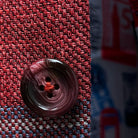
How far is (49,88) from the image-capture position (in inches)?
19.4

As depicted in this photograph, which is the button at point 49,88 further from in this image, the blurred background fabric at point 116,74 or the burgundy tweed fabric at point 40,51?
the blurred background fabric at point 116,74

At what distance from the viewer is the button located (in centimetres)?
49

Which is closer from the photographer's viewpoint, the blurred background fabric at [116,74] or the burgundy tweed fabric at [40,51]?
the blurred background fabric at [116,74]

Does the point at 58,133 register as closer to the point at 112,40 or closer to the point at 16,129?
the point at 16,129

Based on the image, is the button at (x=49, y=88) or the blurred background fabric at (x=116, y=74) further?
the button at (x=49, y=88)

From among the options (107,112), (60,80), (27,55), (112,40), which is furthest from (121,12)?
(27,55)

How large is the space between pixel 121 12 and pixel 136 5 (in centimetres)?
13

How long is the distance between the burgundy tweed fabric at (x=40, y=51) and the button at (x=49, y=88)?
0.09 m

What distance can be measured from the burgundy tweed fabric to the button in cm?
9

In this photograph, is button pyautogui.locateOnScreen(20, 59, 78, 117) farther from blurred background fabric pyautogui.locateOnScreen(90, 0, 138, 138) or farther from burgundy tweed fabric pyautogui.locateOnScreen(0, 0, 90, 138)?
blurred background fabric pyautogui.locateOnScreen(90, 0, 138, 138)

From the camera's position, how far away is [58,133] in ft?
1.88

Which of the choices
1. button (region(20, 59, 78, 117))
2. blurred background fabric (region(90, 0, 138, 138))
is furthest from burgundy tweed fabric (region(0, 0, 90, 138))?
blurred background fabric (region(90, 0, 138, 138))

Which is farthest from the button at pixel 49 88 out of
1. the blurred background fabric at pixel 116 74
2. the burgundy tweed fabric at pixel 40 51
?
the blurred background fabric at pixel 116 74

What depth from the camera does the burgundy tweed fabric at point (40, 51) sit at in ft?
1.87
